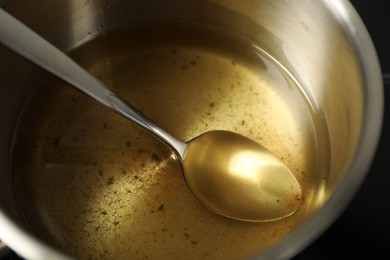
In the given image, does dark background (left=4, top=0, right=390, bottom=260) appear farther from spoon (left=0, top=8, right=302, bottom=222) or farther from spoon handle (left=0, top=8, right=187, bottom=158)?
spoon handle (left=0, top=8, right=187, bottom=158)

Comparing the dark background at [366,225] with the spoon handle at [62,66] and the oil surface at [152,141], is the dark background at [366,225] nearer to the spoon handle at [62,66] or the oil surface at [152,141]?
the oil surface at [152,141]

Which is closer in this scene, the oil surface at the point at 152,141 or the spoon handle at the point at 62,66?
the spoon handle at the point at 62,66

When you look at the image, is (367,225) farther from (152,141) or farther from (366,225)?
(152,141)

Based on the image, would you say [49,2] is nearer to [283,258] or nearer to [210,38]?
[210,38]

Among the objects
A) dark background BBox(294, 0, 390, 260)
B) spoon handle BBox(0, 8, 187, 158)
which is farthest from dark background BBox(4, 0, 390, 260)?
spoon handle BBox(0, 8, 187, 158)

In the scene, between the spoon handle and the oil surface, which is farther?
the oil surface

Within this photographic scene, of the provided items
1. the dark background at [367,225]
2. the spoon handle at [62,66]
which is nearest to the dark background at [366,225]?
the dark background at [367,225]
